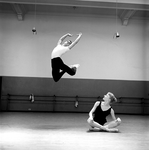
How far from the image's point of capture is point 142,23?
32.3 feet

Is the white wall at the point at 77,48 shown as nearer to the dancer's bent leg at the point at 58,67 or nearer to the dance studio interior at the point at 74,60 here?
the dance studio interior at the point at 74,60

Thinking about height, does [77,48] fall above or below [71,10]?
below

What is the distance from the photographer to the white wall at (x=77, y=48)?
30.4ft

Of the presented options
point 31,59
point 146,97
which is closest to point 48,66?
point 31,59

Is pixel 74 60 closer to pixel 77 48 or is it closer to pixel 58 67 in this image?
pixel 77 48

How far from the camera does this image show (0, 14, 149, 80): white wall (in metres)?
9.26

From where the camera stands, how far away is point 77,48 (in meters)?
9.51

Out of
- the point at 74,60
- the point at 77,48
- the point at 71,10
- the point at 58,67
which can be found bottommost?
the point at 58,67

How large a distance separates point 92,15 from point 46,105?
176 inches

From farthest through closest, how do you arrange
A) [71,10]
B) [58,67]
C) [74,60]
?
1. [74,60]
2. [71,10]
3. [58,67]

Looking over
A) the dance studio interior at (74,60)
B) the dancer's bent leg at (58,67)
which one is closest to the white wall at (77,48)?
the dance studio interior at (74,60)

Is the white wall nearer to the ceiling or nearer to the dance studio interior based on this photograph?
the dance studio interior

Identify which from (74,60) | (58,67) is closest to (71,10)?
(74,60)

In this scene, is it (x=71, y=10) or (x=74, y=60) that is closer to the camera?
(x=71, y=10)
